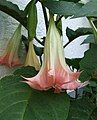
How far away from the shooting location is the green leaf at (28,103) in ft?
1.76

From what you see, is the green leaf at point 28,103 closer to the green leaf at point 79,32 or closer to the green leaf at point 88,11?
the green leaf at point 88,11

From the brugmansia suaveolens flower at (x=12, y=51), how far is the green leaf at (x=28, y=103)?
5.4 inches

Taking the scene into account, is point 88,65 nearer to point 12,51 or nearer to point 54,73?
point 54,73

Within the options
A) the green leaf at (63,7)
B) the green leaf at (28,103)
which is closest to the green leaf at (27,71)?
the green leaf at (28,103)

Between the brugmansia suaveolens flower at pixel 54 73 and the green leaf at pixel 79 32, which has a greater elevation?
the green leaf at pixel 79 32

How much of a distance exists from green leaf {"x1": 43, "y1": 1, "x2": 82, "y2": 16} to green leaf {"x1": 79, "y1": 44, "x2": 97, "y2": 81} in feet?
0.35

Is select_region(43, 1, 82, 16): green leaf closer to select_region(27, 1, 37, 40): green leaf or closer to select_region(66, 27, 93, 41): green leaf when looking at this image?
select_region(27, 1, 37, 40): green leaf

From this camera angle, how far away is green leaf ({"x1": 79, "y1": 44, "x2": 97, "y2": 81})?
0.61 m

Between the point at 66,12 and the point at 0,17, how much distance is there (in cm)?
32

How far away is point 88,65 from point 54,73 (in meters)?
0.10

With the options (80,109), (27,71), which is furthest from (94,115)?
(27,71)

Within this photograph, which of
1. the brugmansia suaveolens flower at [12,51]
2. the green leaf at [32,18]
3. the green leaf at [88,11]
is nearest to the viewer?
the green leaf at [88,11]

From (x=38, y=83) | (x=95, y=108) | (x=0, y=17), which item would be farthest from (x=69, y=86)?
(x=0, y=17)

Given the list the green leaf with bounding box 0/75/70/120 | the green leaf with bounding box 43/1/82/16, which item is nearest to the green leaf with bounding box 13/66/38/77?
the green leaf with bounding box 0/75/70/120
